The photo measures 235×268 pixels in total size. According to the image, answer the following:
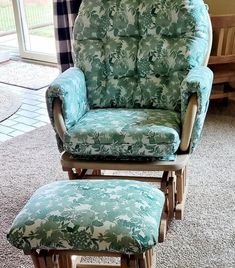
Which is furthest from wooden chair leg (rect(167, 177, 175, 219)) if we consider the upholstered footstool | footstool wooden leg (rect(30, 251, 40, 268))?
footstool wooden leg (rect(30, 251, 40, 268))

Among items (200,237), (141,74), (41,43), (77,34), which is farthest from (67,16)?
(200,237)

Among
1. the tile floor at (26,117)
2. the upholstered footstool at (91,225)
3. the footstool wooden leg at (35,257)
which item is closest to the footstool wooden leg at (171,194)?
the upholstered footstool at (91,225)

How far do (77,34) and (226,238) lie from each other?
1.24m

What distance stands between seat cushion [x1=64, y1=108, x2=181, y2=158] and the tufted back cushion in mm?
269

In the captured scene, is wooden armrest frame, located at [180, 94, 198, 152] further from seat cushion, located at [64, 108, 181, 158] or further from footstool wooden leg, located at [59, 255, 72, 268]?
footstool wooden leg, located at [59, 255, 72, 268]

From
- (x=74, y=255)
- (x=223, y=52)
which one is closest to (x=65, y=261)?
(x=74, y=255)

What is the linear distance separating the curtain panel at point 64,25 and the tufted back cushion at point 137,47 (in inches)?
36.8

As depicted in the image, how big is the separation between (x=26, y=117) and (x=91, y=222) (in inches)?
81.5

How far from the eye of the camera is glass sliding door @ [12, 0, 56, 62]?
4312 mm

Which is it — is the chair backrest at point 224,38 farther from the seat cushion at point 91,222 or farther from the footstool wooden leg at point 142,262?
the footstool wooden leg at point 142,262

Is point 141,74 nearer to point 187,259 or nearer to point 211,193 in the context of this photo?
point 211,193

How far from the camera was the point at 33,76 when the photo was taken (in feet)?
13.0

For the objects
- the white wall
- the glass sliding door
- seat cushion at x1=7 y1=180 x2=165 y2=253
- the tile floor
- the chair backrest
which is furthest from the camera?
the glass sliding door

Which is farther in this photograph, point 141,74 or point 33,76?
point 33,76
